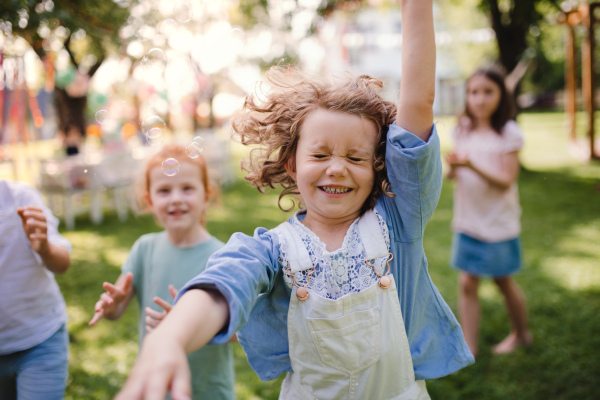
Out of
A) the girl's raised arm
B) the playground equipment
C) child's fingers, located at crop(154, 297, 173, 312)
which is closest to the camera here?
the girl's raised arm

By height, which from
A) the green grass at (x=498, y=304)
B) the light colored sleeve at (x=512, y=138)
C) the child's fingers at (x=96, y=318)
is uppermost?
the light colored sleeve at (x=512, y=138)

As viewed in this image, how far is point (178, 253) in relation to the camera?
2141mm

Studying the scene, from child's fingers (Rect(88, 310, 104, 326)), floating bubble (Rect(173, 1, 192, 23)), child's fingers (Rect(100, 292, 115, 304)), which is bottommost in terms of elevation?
child's fingers (Rect(88, 310, 104, 326))

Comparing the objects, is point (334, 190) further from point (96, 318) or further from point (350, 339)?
point (96, 318)

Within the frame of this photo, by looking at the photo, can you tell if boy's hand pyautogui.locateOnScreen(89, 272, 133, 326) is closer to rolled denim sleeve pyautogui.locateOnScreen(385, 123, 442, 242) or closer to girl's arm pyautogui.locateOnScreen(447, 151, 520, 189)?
rolled denim sleeve pyautogui.locateOnScreen(385, 123, 442, 242)

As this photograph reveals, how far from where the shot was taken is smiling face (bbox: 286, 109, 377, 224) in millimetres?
1270

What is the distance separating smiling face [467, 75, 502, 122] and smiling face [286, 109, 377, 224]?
215 centimetres

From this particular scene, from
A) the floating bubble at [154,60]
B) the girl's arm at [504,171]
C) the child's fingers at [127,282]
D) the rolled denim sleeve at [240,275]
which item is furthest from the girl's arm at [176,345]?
the girl's arm at [504,171]

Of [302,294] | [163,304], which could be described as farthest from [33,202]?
[302,294]

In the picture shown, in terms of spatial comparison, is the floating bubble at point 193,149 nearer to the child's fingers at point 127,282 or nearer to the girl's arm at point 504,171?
the child's fingers at point 127,282

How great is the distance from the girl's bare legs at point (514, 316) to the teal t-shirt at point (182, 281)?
2021 mm

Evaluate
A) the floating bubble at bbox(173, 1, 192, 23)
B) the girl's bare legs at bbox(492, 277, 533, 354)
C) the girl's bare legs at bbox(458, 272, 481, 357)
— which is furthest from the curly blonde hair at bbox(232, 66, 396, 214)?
the girl's bare legs at bbox(492, 277, 533, 354)

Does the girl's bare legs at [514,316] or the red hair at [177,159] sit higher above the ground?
the red hair at [177,159]

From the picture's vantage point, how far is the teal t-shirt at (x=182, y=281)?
196 centimetres
